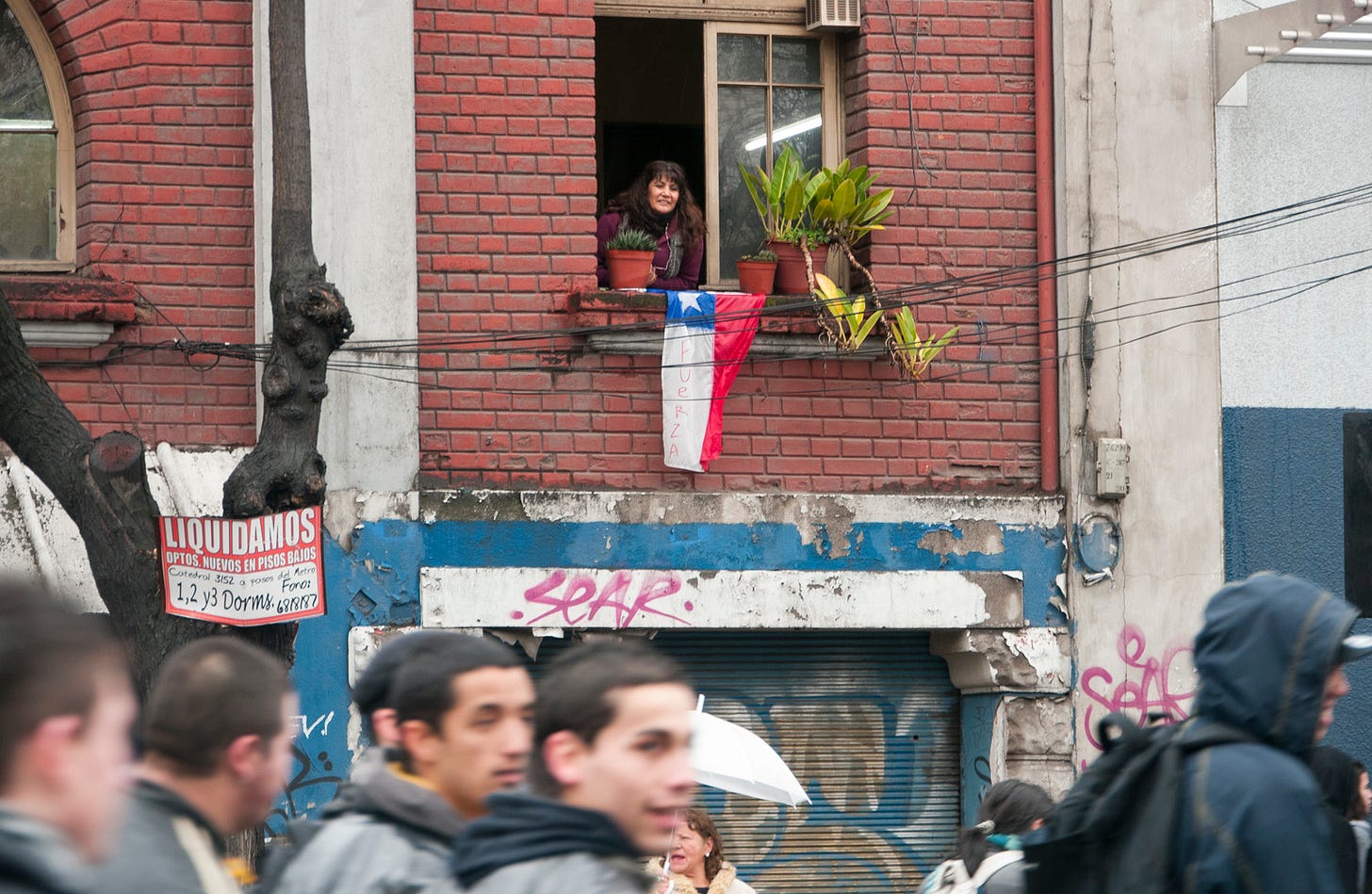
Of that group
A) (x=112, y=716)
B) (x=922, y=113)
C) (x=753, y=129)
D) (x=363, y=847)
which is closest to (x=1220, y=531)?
(x=922, y=113)

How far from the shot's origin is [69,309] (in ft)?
27.5

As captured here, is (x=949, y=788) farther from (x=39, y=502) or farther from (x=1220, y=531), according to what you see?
(x=39, y=502)

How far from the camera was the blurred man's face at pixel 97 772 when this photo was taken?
193 centimetres

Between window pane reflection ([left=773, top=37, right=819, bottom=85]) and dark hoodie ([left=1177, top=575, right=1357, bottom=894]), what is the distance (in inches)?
278

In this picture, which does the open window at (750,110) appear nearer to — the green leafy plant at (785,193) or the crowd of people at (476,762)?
the green leafy plant at (785,193)

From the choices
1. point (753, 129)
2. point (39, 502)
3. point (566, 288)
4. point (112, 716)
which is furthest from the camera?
point (753, 129)

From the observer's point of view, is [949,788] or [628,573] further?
[949,788]

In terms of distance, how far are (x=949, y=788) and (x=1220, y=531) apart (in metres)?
2.05

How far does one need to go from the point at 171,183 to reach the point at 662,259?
102 inches

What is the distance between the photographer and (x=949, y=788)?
31.2 ft

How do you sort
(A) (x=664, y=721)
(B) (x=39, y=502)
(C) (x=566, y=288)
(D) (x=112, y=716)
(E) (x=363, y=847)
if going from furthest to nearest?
(C) (x=566, y=288) → (B) (x=39, y=502) → (E) (x=363, y=847) → (A) (x=664, y=721) → (D) (x=112, y=716)

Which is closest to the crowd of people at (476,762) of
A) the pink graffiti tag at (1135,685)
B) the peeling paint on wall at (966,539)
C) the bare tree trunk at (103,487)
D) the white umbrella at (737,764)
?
the white umbrella at (737,764)

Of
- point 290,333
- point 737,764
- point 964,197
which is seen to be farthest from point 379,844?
point 964,197

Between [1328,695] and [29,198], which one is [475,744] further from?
[29,198]
